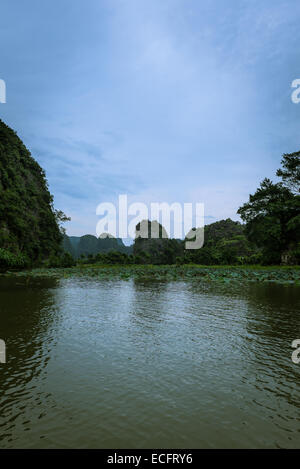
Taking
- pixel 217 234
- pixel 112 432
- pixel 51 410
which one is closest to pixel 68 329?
pixel 51 410

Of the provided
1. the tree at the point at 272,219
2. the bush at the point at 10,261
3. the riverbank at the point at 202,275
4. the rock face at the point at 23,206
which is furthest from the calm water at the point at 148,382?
the rock face at the point at 23,206

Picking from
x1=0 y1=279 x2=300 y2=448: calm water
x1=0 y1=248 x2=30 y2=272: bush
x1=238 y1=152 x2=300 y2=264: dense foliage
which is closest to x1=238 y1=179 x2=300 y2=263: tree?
x1=238 y1=152 x2=300 y2=264: dense foliage

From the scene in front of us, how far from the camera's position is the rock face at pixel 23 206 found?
47688 millimetres

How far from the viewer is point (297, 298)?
56.7 feet

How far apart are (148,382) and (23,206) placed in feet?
181

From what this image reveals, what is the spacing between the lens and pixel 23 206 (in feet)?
179

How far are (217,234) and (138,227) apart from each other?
2935 cm

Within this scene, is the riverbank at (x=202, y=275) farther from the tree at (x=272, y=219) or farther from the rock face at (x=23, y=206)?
the rock face at (x=23, y=206)

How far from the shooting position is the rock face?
47.7 m

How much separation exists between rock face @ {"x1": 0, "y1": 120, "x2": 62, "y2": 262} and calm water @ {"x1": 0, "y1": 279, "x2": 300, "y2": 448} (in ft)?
129
